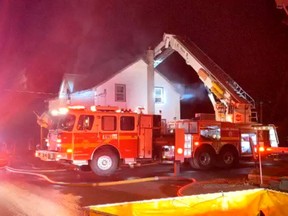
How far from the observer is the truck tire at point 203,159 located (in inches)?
694

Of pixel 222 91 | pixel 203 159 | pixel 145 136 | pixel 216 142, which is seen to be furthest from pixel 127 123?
pixel 222 91

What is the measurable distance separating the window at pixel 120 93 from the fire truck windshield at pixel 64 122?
11489 millimetres

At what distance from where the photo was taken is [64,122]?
15.1 metres

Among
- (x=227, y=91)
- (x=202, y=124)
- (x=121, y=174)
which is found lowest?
(x=121, y=174)

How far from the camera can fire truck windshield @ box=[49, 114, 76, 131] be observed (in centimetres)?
1486

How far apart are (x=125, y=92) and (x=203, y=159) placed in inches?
414

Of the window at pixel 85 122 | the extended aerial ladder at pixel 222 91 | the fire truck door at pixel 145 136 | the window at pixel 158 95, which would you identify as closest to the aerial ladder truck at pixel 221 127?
the extended aerial ladder at pixel 222 91

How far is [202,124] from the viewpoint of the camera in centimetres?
1806

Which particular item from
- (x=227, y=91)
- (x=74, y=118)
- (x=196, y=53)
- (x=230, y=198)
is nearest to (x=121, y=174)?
(x=74, y=118)

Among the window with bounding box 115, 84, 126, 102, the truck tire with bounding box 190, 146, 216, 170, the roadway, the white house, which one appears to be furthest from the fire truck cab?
the window with bounding box 115, 84, 126, 102

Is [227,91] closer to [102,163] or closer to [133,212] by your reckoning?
[102,163]

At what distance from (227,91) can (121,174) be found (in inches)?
261

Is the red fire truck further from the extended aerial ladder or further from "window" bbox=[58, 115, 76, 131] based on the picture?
"window" bbox=[58, 115, 76, 131]

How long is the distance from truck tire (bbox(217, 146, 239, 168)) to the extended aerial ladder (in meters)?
1.53
